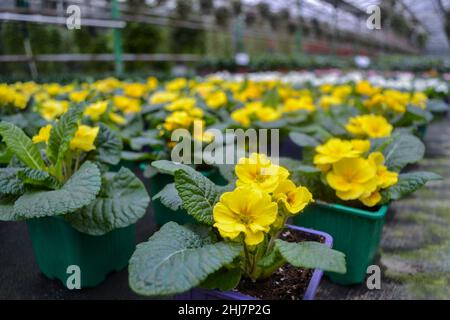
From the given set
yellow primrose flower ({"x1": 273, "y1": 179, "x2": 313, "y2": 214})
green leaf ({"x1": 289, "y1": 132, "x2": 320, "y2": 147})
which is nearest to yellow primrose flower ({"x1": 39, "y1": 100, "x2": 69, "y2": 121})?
green leaf ({"x1": 289, "y1": 132, "x2": 320, "y2": 147})

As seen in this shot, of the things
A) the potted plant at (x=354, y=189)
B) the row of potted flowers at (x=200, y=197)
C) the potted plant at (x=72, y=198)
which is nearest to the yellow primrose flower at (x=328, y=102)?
the row of potted flowers at (x=200, y=197)

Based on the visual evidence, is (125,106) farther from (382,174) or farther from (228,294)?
(228,294)

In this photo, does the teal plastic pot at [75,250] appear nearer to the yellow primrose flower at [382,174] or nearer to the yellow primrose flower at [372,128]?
the yellow primrose flower at [382,174]

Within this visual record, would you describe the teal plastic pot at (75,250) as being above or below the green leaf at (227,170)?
below

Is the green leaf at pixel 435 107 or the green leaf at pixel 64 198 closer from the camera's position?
the green leaf at pixel 64 198

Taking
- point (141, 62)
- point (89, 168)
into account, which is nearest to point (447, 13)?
point (141, 62)

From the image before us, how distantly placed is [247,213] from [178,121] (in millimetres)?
863

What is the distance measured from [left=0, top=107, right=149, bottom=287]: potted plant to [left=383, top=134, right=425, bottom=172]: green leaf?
99 centimetres

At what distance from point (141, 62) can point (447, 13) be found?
44.1 feet

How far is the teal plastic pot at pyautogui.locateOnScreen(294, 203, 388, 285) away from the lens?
134cm

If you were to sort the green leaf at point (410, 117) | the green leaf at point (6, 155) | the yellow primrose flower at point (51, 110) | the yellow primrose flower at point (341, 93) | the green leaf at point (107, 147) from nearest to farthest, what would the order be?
the green leaf at point (6, 155) < the green leaf at point (107, 147) < the yellow primrose flower at point (51, 110) < the green leaf at point (410, 117) < the yellow primrose flower at point (341, 93)

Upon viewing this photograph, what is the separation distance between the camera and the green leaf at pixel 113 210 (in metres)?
1.18

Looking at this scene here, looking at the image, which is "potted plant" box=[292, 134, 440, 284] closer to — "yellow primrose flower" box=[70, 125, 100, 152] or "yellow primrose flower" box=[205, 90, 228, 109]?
"yellow primrose flower" box=[70, 125, 100, 152]

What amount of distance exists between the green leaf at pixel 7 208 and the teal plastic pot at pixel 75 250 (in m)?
0.14
